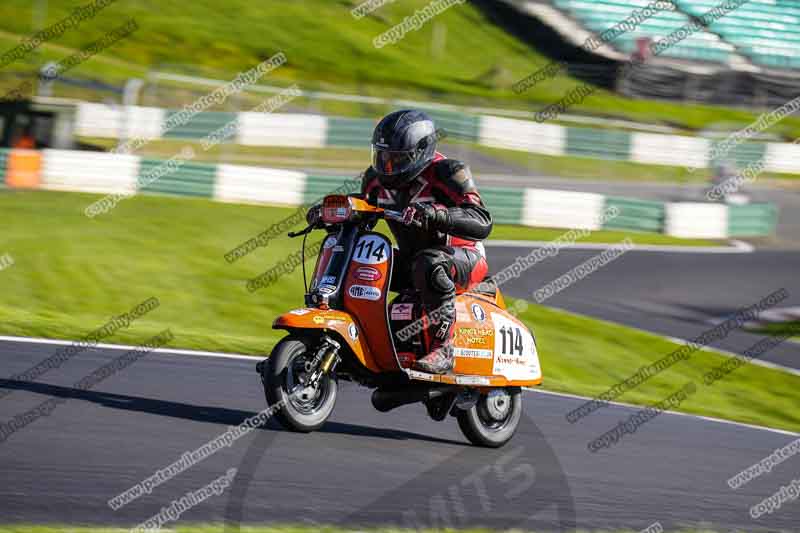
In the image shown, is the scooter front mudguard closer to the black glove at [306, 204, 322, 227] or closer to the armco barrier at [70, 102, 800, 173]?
the black glove at [306, 204, 322, 227]

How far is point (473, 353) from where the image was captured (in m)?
7.62

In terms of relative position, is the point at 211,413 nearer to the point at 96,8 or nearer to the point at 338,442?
the point at 338,442

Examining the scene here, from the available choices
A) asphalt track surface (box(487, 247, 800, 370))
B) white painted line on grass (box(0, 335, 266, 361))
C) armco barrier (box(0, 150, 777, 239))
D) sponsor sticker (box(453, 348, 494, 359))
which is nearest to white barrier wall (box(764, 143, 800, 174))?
armco barrier (box(0, 150, 777, 239))

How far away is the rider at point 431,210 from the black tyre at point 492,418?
495 mm

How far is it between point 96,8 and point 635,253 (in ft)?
71.6

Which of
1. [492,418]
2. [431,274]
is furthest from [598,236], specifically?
[431,274]

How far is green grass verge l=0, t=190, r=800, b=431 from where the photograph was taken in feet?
38.7

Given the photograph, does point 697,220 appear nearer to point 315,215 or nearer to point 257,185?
point 257,185

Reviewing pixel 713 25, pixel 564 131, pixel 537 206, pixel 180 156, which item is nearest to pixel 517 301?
pixel 537 206

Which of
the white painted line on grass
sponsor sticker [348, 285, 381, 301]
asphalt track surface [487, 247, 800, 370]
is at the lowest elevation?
asphalt track surface [487, 247, 800, 370]

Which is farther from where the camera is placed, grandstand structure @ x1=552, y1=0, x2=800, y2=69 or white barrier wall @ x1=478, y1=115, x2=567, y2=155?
grandstand structure @ x1=552, y1=0, x2=800, y2=69

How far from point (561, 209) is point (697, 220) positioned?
327cm

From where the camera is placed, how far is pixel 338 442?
7094 mm

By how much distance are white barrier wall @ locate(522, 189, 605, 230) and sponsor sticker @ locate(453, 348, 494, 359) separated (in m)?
16.2
